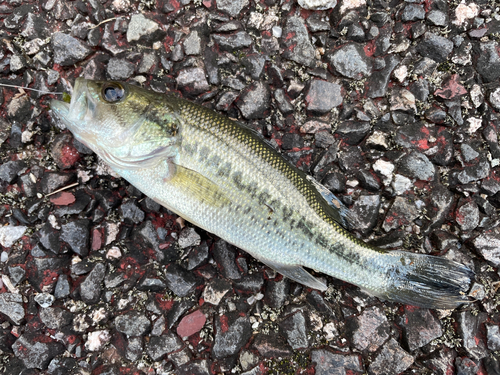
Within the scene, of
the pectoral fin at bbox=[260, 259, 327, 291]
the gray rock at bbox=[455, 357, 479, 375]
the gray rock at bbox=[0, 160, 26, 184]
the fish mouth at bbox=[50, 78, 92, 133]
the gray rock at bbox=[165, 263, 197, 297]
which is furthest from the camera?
the gray rock at bbox=[0, 160, 26, 184]

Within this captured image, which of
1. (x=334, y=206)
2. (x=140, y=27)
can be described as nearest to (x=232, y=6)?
(x=140, y=27)

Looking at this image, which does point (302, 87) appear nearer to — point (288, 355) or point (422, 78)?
point (422, 78)

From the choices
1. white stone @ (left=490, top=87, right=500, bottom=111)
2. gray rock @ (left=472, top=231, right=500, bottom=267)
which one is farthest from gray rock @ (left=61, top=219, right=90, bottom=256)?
white stone @ (left=490, top=87, right=500, bottom=111)

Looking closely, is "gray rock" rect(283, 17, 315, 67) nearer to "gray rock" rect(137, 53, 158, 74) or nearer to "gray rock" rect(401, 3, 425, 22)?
"gray rock" rect(401, 3, 425, 22)

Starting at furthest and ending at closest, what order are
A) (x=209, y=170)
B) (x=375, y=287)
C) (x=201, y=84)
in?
(x=201, y=84) < (x=375, y=287) < (x=209, y=170)

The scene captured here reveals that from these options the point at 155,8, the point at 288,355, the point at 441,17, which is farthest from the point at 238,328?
the point at 441,17

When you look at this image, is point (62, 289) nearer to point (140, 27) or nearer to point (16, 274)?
point (16, 274)

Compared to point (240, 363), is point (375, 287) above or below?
above
